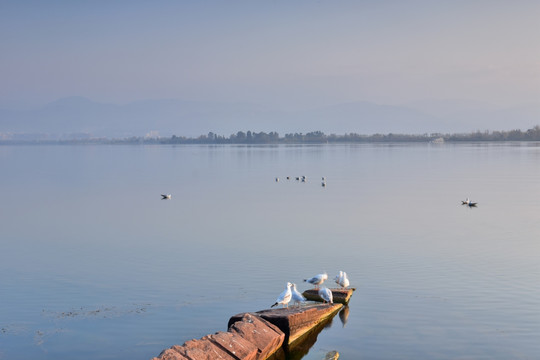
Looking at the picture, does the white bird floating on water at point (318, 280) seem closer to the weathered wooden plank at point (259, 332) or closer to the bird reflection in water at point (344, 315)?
the bird reflection in water at point (344, 315)

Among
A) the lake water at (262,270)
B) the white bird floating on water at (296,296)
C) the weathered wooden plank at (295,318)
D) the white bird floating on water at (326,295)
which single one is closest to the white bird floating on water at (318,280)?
the lake water at (262,270)

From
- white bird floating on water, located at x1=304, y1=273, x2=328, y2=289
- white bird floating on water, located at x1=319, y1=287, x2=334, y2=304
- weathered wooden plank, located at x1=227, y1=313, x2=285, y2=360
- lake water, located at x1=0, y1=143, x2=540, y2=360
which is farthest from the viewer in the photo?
white bird floating on water, located at x1=304, y1=273, x2=328, y2=289

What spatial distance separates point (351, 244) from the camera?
2681cm

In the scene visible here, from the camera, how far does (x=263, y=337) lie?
45.1ft

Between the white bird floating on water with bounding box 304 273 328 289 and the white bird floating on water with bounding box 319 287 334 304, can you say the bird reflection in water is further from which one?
the white bird floating on water with bounding box 304 273 328 289

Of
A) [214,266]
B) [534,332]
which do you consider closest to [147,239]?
[214,266]

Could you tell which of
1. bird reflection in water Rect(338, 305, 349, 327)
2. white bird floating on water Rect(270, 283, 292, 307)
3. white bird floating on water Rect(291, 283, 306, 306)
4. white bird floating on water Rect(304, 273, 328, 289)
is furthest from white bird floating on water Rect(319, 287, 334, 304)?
white bird floating on water Rect(304, 273, 328, 289)

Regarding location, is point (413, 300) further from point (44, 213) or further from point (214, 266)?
point (44, 213)

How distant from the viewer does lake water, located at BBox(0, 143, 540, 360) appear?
15.6 m

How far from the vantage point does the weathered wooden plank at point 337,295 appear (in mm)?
18109

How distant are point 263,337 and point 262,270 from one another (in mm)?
8232

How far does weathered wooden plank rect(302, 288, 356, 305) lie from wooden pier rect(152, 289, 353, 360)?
17.9 inches

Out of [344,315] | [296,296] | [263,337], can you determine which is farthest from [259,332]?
[344,315]

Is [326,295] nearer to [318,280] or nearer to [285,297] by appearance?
[285,297]
